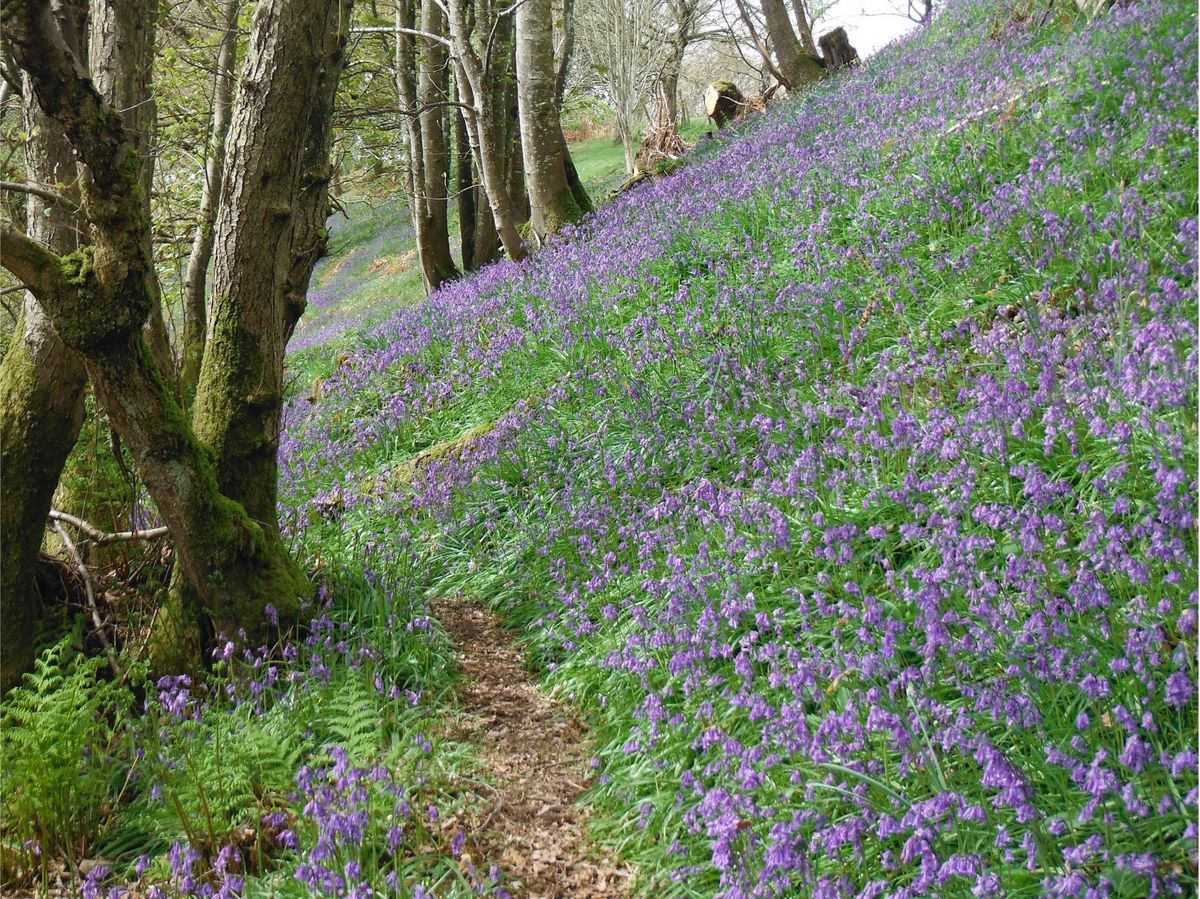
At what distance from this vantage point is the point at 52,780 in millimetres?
3207

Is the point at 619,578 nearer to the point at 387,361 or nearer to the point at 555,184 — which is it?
the point at 387,361

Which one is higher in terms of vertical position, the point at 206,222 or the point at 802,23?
the point at 802,23

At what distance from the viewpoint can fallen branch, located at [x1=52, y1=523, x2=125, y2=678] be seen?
4117 mm

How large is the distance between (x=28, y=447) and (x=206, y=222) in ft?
16.3

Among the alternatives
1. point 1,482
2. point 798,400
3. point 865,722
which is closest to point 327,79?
point 1,482

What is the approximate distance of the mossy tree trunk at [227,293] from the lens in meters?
3.53

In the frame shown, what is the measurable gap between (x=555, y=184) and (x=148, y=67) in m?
5.64

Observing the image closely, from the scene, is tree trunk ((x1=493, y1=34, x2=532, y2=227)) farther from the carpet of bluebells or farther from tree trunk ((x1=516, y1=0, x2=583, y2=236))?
the carpet of bluebells

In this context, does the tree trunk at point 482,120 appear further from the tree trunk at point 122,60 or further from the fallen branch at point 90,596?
the fallen branch at point 90,596

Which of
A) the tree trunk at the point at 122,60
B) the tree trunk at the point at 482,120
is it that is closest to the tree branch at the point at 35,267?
the tree trunk at the point at 122,60

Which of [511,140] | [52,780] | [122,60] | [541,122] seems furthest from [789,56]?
[52,780]

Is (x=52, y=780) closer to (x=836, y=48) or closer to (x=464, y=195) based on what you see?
(x=464, y=195)

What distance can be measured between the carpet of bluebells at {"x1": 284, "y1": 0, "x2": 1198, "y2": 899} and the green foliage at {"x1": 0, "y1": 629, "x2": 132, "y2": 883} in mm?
1600

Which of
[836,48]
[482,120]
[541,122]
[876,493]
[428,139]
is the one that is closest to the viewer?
[876,493]
